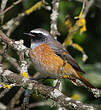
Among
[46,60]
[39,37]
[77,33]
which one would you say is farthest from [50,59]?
[77,33]

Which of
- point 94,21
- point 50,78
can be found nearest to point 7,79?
point 50,78

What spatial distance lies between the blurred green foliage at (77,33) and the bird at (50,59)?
2.63 feet

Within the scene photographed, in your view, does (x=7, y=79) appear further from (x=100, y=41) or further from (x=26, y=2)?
(x=100, y=41)

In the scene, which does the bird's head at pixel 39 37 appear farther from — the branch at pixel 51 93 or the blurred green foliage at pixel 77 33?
the branch at pixel 51 93

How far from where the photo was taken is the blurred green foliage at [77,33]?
6.43 metres

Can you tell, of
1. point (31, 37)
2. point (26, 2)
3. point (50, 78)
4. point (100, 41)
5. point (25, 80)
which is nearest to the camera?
point (25, 80)

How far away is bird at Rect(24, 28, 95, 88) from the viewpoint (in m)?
5.03

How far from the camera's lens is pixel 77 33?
6.93 meters

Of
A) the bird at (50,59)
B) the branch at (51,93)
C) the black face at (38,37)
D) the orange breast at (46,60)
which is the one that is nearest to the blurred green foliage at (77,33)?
the black face at (38,37)

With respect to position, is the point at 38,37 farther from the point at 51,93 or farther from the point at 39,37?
the point at 51,93

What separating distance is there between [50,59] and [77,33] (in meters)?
2.02

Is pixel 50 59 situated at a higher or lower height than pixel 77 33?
Result: lower

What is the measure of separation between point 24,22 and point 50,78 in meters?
2.23

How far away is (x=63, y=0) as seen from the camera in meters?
6.78
